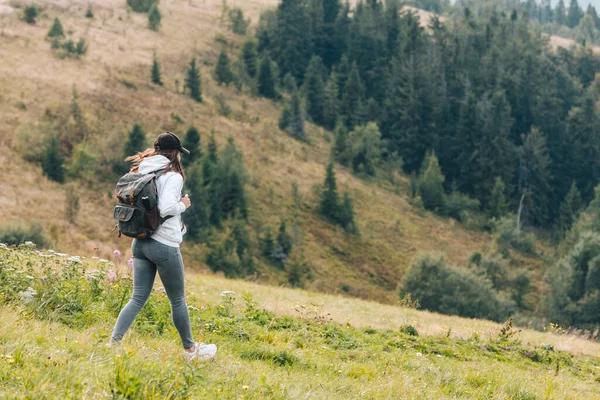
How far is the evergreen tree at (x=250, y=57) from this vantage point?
8388cm

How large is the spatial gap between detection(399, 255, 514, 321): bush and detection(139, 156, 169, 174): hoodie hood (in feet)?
122

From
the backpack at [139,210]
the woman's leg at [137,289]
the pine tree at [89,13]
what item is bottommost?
the pine tree at [89,13]

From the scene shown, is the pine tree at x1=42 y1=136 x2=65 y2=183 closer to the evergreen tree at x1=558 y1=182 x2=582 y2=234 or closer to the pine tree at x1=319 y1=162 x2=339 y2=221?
the pine tree at x1=319 y1=162 x2=339 y2=221

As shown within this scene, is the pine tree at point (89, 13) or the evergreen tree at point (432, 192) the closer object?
the evergreen tree at point (432, 192)

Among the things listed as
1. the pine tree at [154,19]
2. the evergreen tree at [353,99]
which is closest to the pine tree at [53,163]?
the pine tree at [154,19]

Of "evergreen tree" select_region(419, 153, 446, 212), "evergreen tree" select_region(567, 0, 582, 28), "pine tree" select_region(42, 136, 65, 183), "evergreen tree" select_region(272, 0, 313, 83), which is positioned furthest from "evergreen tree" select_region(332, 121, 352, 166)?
"evergreen tree" select_region(567, 0, 582, 28)

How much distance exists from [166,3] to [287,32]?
71.0ft

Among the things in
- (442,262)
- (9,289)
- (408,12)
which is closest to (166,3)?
(408,12)

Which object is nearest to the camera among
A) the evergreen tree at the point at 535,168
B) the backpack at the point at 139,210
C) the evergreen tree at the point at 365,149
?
the backpack at the point at 139,210

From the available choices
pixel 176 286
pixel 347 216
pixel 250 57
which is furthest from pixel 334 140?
pixel 176 286

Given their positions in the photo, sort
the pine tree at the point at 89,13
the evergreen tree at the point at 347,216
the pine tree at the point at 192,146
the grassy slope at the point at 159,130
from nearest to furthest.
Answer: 1. the grassy slope at the point at 159,130
2. the pine tree at the point at 192,146
3. the evergreen tree at the point at 347,216
4. the pine tree at the point at 89,13

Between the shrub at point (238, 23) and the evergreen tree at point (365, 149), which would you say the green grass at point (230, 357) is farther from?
the shrub at point (238, 23)

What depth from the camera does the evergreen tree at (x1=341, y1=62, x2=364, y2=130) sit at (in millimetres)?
83750

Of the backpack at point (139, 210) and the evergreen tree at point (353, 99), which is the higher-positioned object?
the backpack at point (139, 210)
